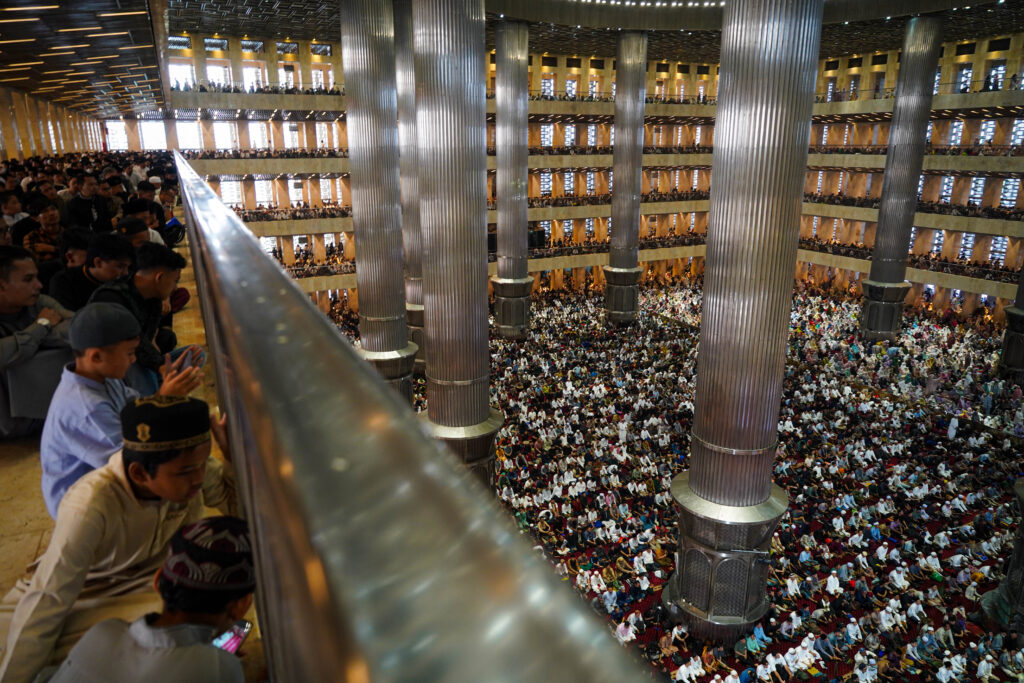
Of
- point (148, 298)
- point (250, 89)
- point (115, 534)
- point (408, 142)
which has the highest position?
point (250, 89)

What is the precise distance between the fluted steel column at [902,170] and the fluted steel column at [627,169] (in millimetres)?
7572

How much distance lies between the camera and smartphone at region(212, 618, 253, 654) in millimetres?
2023

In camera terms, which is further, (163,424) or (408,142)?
(408,142)

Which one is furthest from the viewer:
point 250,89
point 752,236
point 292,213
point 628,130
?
point 292,213

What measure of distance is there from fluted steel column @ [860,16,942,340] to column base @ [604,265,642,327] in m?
7.54

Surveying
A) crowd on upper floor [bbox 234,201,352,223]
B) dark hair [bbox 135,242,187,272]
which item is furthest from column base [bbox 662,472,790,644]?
crowd on upper floor [bbox 234,201,352,223]

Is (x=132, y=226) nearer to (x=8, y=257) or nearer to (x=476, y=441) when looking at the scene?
(x=8, y=257)

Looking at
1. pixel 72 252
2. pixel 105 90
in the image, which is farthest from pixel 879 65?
pixel 72 252

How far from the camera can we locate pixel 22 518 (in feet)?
9.97

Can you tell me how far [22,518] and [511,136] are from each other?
1879 centimetres

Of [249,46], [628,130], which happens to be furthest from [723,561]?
[249,46]

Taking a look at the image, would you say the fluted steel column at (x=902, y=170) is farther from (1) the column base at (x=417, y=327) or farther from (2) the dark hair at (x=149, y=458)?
(2) the dark hair at (x=149, y=458)

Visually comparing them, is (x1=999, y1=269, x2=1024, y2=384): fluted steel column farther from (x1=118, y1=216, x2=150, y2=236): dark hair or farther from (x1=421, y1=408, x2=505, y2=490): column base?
(x1=118, y1=216, x2=150, y2=236): dark hair

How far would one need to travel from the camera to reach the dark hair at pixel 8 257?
11.1ft
